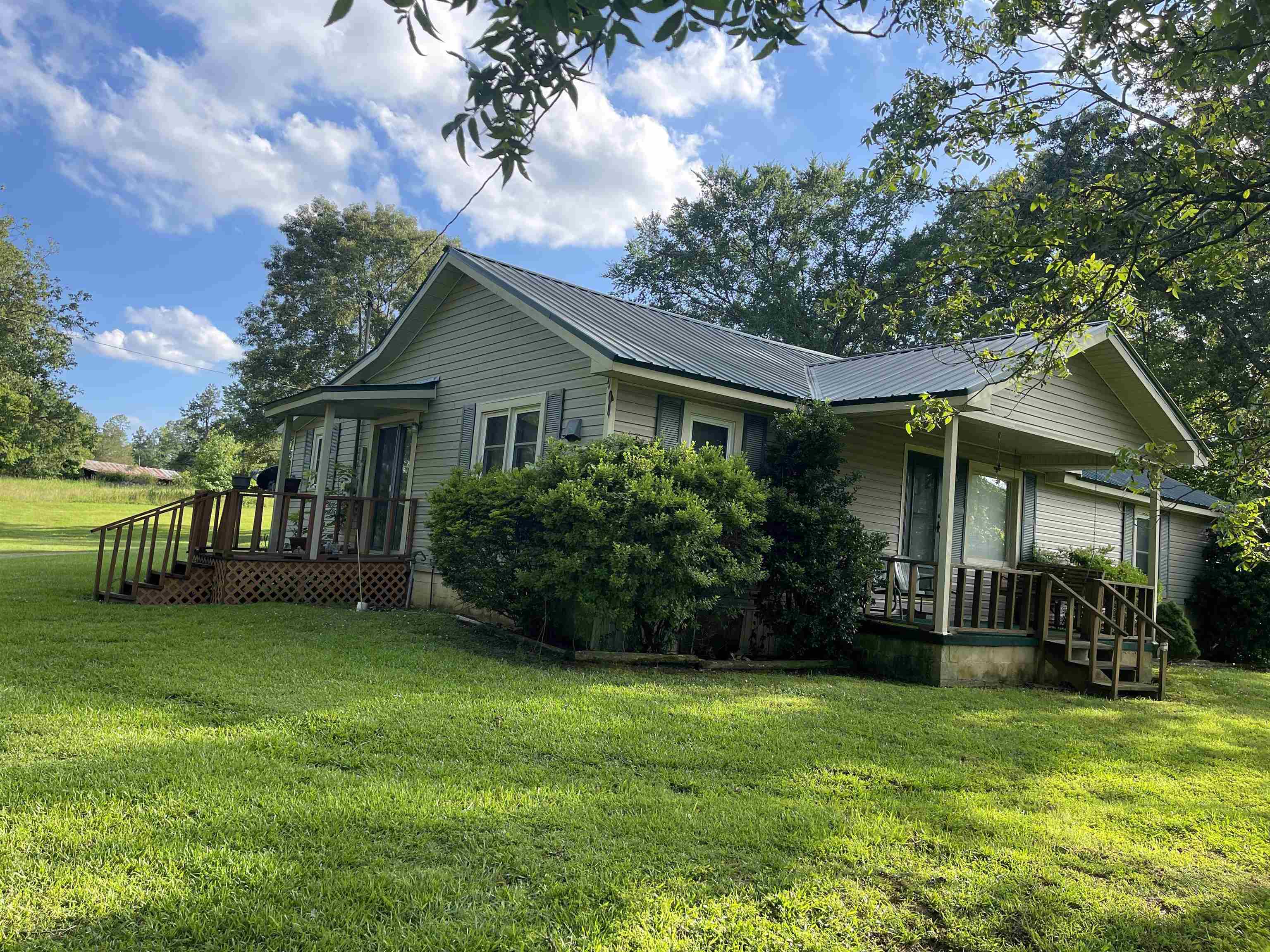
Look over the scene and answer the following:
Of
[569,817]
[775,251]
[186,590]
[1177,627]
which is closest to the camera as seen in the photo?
[569,817]

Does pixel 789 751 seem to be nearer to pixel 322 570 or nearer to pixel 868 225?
pixel 322 570

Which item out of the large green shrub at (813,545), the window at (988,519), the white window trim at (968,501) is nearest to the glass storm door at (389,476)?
the large green shrub at (813,545)

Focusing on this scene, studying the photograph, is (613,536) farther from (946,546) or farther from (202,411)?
(202,411)

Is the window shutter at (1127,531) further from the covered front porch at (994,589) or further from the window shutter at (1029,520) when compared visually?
the covered front porch at (994,589)

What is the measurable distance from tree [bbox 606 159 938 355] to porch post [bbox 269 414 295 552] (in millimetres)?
18602

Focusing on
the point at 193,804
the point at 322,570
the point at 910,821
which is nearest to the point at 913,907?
the point at 910,821

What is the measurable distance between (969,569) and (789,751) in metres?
5.49

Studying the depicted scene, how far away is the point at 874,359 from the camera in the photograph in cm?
1327

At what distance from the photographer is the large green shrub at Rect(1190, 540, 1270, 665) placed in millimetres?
15750

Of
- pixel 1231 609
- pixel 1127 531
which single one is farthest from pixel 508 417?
pixel 1231 609

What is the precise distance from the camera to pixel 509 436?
1081 cm

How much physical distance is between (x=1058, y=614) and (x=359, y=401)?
10.3m

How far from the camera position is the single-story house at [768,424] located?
9.40 metres

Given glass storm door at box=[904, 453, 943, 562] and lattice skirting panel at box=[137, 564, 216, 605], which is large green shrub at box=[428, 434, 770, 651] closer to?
lattice skirting panel at box=[137, 564, 216, 605]
